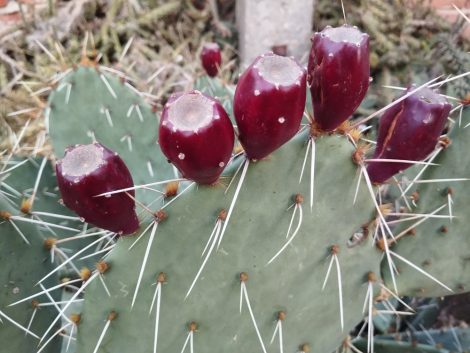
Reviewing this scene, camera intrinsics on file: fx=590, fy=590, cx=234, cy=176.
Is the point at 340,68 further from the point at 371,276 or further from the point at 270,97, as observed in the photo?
the point at 371,276

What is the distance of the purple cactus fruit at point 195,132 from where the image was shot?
2.16ft

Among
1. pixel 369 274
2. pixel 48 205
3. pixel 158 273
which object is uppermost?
pixel 158 273

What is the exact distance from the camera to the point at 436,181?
1.13m

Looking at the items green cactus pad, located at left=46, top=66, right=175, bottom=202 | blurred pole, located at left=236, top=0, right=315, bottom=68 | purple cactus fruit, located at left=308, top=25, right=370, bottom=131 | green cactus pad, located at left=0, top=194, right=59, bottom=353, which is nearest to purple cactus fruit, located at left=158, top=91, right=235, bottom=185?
purple cactus fruit, located at left=308, top=25, right=370, bottom=131

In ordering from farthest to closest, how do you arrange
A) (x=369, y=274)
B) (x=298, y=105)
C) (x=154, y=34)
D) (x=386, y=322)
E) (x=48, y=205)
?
(x=154, y=34) → (x=386, y=322) → (x=48, y=205) → (x=369, y=274) → (x=298, y=105)

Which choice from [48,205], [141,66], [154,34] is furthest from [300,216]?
[154,34]

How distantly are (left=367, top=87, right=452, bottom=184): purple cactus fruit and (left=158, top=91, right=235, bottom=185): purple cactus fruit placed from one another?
302mm

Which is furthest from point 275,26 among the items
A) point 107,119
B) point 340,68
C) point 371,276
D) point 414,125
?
point 340,68

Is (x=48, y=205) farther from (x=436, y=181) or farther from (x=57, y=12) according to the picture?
(x=57, y=12)

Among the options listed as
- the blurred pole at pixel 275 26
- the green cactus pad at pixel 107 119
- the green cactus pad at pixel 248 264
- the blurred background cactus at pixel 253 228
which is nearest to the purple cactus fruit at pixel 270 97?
the blurred background cactus at pixel 253 228

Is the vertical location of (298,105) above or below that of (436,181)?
above

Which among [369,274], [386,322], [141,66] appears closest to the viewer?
[369,274]

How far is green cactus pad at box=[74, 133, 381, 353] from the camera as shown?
0.86m

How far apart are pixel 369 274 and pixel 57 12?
3026mm
